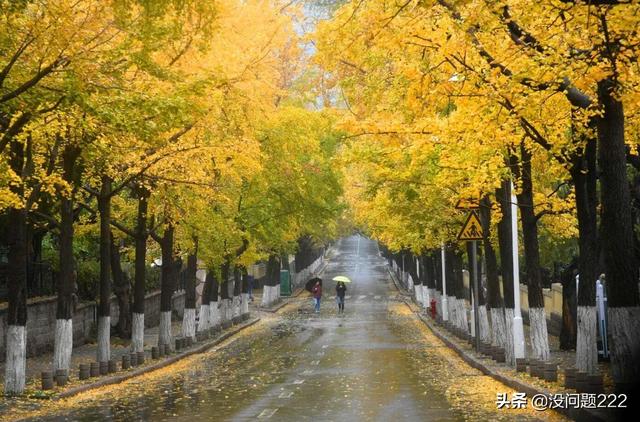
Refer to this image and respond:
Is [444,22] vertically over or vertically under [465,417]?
over

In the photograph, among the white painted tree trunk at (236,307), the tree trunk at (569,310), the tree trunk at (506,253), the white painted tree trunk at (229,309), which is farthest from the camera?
the white painted tree trunk at (236,307)

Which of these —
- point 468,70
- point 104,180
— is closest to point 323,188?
point 104,180

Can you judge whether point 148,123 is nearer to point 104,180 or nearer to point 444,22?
point 444,22

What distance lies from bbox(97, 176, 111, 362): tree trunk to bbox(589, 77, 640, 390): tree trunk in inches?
610

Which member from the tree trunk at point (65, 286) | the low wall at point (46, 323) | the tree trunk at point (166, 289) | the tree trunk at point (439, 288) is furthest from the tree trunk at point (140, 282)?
the tree trunk at point (439, 288)

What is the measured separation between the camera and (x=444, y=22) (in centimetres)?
1645

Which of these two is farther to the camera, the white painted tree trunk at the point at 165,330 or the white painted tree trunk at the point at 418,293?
the white painted tree trunk at the point at 418,293

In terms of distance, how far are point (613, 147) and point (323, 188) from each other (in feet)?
110

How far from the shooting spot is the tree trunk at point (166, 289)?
3322 centimetres

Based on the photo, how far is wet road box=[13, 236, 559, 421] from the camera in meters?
16.6

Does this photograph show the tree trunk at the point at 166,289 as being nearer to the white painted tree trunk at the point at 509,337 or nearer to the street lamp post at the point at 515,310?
the street lamp post at the point at 515,310

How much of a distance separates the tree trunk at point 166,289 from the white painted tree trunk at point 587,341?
17576mm

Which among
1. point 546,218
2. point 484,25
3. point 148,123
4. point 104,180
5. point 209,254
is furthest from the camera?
point 209,254

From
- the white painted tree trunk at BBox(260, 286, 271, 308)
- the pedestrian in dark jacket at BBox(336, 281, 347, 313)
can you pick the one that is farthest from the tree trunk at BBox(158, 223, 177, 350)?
the white painted tree trunk at BBox(260, 286, 271, 308)
